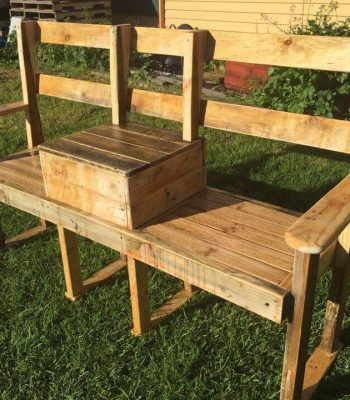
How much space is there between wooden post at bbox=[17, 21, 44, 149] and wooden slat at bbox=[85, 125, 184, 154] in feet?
2.76

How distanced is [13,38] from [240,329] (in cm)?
886

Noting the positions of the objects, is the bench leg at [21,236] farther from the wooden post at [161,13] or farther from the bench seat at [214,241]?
the wooden post at [161,13]

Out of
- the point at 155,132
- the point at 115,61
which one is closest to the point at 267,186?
the point at 155,132

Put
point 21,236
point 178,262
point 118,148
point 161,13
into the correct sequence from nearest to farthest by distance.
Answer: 1. point 178,262
2. point 118,148
3. point 21,236
4. point 161,13

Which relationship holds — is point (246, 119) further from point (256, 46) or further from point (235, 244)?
point (235, 244)

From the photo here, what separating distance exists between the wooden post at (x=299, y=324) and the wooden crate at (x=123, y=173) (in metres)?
0.87

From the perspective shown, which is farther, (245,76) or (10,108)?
(245,76)

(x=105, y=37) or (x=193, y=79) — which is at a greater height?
(x=105, y=37)

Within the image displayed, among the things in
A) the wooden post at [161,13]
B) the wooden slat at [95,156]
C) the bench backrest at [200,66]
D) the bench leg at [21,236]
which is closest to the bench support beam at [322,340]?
the bench backrest at [200,66]

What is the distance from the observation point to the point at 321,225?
1728mm

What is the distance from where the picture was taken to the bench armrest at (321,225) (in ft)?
5.46

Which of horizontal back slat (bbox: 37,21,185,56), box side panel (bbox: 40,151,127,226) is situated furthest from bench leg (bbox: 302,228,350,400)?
horizontal back slat (bbox: 37,21,185,56)

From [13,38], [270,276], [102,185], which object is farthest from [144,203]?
[13,38]

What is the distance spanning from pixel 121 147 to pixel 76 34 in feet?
3.40
